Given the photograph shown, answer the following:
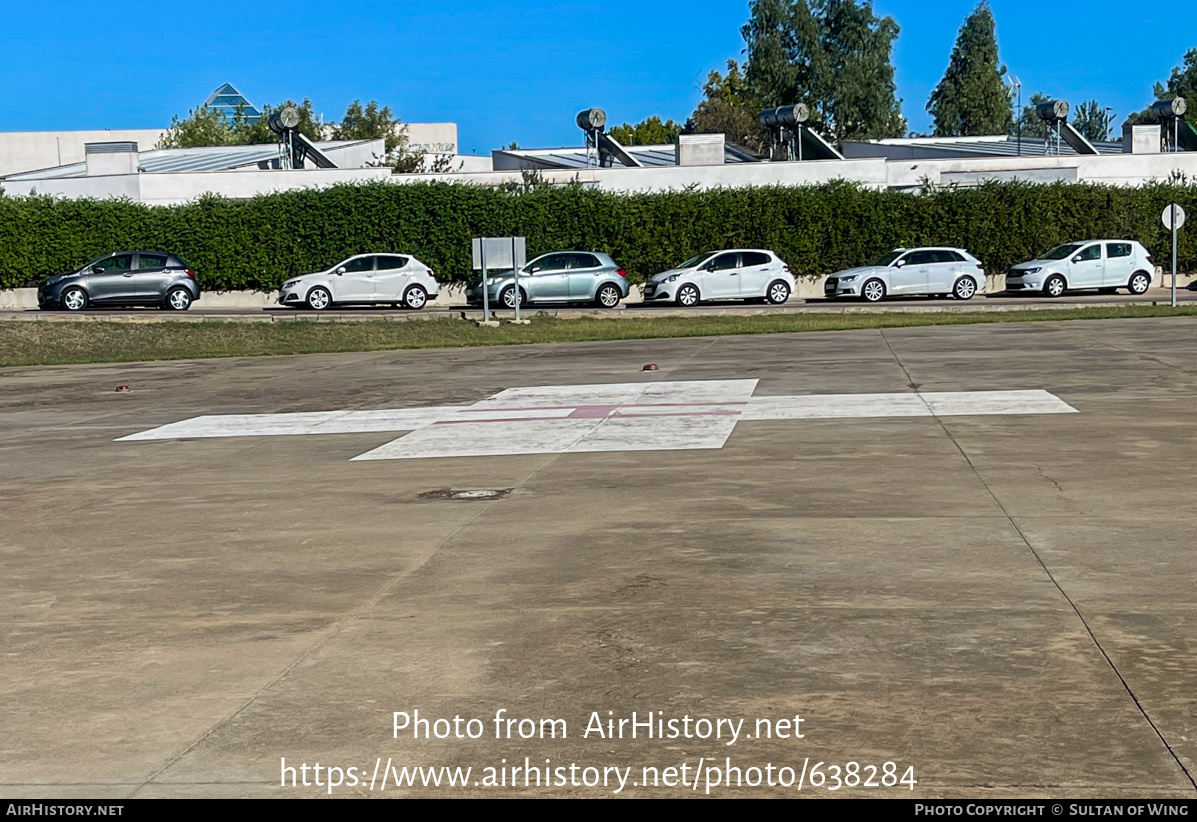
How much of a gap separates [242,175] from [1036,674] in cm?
4077

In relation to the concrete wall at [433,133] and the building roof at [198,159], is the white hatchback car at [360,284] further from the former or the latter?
the concrete wall at [433,133]

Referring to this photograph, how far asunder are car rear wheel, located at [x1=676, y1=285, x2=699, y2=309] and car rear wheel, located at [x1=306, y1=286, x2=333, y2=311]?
366 inches

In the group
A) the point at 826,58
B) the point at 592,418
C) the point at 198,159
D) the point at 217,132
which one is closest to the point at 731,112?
the point at 826,58

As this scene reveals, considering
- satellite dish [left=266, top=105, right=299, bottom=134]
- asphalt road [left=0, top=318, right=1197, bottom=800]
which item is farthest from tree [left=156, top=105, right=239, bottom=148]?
asphalt road [left=0, top=318, right=1197, bottom=800]

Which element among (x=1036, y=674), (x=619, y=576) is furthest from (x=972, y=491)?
(x=1036, y=674)

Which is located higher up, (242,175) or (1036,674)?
(242,175)

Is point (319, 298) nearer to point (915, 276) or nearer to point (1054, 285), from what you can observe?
point (915, 276)

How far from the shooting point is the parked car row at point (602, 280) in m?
36.4

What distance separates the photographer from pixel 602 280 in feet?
121

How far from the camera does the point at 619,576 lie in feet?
23.4

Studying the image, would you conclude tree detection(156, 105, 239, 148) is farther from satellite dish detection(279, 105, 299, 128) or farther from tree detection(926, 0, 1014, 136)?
tree detection(926, 0, 1014, 136)
